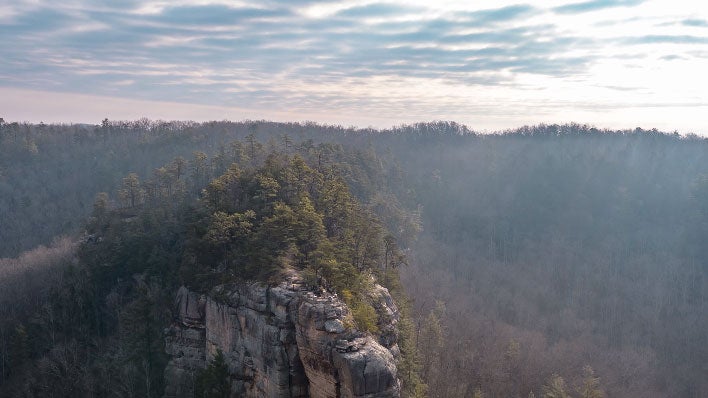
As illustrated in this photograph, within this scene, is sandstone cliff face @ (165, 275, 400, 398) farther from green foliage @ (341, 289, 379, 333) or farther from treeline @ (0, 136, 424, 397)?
treeline @ (0, 136, 424, 397)

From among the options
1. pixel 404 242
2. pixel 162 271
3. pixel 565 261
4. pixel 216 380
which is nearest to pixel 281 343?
pixel 216 380

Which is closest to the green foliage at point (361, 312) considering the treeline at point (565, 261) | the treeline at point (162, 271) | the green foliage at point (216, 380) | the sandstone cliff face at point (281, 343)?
the treeline at point (162, 271)

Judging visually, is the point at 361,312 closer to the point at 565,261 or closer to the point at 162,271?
the point at 162,271

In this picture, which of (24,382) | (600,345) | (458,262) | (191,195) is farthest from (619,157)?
(24,382)

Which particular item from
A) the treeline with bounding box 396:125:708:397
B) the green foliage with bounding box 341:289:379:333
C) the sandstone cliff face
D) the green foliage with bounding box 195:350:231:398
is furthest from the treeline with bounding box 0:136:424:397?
the treeline with bounding box 396:125:708:397

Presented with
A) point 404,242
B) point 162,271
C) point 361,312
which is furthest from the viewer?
point 404,242
